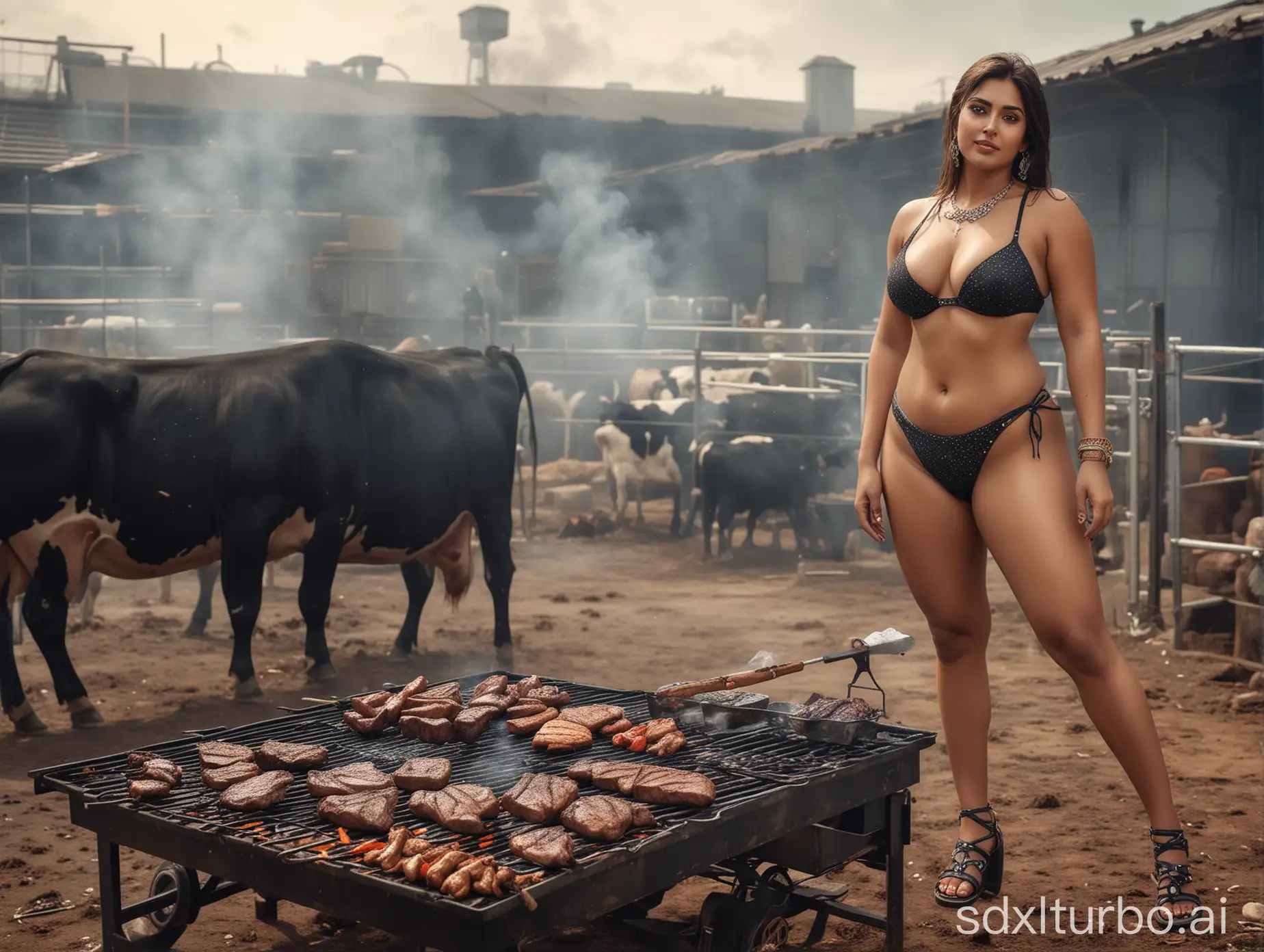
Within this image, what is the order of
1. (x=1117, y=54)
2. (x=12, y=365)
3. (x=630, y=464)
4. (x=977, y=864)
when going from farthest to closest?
(x=630, y=464) < (x=1117, y=54) < (x=12, y=365) < (x=977, y=864)

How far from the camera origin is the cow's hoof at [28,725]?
6.81 meters

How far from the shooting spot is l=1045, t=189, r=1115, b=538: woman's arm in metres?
3.76

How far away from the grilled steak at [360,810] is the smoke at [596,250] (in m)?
20.9

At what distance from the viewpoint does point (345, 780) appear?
12.0 ft

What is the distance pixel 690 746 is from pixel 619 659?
172 inches

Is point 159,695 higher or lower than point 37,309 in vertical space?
lower

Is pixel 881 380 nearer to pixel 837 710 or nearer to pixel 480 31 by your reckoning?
pixel 837 710

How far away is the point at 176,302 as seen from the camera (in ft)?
57.2

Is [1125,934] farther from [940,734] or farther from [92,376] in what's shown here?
[92,376]

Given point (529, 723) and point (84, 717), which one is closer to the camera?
point (529, 723)

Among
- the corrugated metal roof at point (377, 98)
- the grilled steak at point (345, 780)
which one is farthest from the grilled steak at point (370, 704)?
the corrugated metal roof at point (377, 98)

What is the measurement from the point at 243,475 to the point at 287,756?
3.60 meters

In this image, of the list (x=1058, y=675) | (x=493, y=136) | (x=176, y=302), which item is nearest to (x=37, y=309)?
(x=176, y=302)

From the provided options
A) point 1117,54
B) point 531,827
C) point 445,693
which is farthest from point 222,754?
point 1117,54
